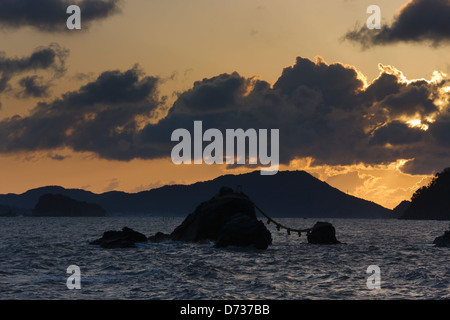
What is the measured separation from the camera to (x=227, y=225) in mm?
63031

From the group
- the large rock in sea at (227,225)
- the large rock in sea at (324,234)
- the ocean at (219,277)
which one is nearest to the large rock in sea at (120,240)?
the large rock in sea at (227,225)

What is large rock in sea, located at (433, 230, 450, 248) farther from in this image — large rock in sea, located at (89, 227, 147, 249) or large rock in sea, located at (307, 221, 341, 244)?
large rock in sea, located at (89, 227, 147, 249)

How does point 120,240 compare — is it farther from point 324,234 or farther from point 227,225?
point 324,234

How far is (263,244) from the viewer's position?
62312 millimetres

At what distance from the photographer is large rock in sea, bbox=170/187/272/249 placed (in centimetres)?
6134

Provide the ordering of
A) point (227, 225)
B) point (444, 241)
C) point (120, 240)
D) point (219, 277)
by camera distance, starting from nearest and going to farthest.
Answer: point (219, 277)
point (227, 225)
point (120, 240)
point (444, 241)

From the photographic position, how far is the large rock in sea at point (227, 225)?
6134 cm

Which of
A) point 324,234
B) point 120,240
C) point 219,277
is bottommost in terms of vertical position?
point 219,277

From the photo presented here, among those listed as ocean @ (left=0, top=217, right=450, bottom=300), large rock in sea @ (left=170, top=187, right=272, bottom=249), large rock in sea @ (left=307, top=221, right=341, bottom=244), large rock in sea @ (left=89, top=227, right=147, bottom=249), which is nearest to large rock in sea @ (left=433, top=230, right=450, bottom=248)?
large rock in sea @ (left=307, top=221, right=341, bottom=244)

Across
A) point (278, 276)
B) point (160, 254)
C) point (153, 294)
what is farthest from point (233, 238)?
point (153, 294)

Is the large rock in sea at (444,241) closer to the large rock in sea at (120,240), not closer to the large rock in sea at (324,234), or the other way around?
the large rock in sea at (324,234)

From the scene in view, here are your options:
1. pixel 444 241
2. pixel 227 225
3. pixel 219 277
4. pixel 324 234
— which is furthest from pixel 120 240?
pixel 444 241
